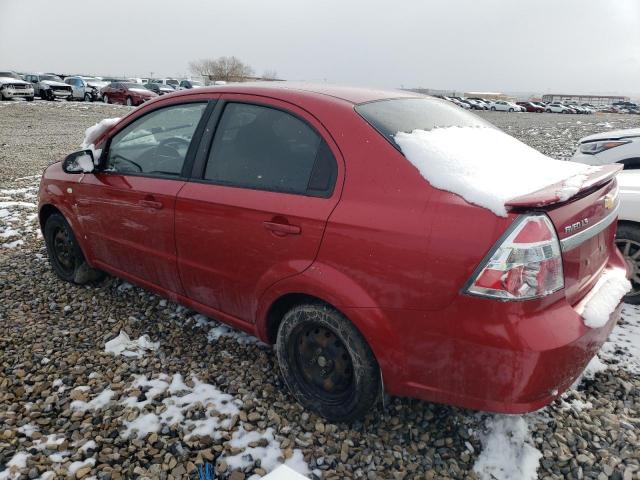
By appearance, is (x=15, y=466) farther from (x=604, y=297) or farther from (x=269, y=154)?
(x=604, y=297)

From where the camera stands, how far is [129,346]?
3117mm

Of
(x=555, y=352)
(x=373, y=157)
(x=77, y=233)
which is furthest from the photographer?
(x=77, y=233)

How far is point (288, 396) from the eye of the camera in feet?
8.59

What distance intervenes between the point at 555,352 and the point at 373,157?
111 centimetres

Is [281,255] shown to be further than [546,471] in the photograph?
Yes

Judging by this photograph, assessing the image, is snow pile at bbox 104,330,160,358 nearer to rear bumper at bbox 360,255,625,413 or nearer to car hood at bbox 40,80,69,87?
rear bumper at bbox 360,255,625,413

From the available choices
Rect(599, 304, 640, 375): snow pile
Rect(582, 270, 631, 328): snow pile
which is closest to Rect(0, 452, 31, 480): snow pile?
Rect(582, 270, 631, 328): snow pile

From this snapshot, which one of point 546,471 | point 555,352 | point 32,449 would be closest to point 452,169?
point 555,352

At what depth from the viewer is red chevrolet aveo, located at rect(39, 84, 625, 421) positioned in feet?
5.86

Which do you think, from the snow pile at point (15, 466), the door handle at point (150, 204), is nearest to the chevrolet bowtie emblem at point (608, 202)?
the door handle at point (150, 204)

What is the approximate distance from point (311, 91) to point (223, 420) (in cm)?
186

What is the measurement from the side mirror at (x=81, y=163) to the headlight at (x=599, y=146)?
525cm

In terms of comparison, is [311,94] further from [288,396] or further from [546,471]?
[546,471]

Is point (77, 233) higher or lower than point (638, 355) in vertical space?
higher
